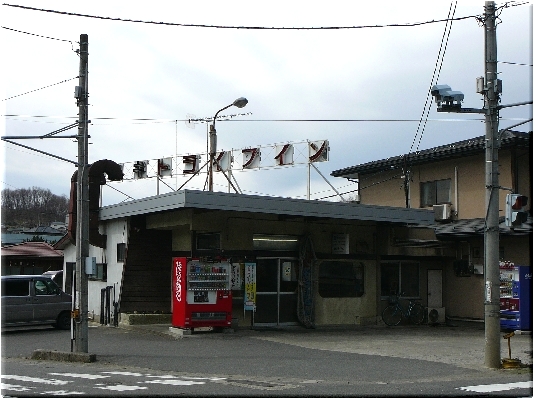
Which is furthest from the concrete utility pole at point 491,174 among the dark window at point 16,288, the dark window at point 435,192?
the dark window at point 16,288

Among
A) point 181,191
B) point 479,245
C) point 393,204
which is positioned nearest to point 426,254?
point 479,245

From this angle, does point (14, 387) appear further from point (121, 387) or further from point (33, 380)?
point (121, 387)

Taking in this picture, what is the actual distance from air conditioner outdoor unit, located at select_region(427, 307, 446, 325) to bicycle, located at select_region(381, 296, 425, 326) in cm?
32

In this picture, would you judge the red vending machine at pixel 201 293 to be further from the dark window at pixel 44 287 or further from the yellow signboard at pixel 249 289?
the dark window at pixel 44 287

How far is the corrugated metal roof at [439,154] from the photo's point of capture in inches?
989

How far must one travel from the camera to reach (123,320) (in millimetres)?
23766

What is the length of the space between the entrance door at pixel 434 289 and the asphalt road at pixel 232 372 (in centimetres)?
817

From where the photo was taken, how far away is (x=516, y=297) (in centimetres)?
2375

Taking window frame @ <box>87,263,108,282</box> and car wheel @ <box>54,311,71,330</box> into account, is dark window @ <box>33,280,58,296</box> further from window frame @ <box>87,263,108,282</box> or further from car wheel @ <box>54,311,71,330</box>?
window frame @ <box>87,263,108,282</box>

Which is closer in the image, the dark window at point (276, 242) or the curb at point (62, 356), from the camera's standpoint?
the curb at point (62, 356)

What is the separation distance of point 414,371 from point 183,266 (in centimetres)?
881

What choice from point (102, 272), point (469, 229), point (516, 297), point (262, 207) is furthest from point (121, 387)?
point (469, 229)

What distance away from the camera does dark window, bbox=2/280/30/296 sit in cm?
2287

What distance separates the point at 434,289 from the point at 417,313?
5.26ft
